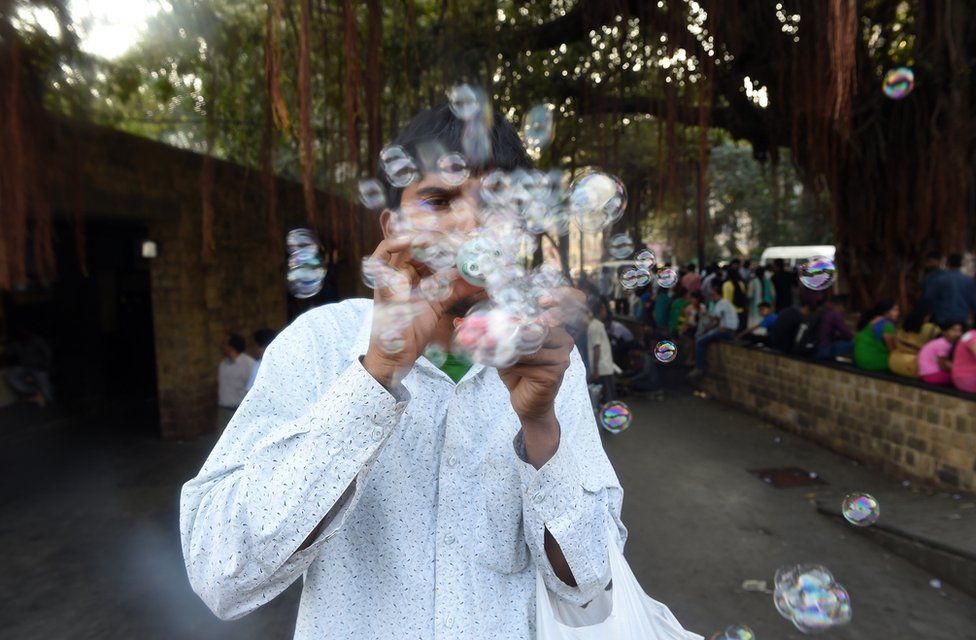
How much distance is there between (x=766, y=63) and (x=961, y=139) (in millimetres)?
1968

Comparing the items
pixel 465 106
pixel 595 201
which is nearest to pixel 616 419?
pixel 595 201

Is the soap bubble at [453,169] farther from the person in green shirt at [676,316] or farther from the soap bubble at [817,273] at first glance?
the person in green shirt at [676,316]

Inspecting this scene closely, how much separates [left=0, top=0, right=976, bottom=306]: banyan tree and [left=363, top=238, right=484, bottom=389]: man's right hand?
2564 millimetres

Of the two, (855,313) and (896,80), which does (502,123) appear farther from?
(855,313)

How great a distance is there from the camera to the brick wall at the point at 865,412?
5.03 m

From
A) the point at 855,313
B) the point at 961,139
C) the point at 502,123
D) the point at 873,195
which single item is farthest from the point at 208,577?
the point at 855,313

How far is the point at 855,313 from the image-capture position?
8.75 metres

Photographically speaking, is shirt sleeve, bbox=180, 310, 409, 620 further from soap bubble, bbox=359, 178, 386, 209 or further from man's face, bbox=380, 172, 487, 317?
soap bubble, bbox=359, 178, 386, 209

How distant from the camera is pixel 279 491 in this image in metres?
0.90

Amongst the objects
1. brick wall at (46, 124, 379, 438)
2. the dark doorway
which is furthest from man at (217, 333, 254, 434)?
the dark doorway

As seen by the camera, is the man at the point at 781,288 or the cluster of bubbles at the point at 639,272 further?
the man at the point at 781,288

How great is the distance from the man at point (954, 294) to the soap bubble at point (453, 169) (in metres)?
6.87

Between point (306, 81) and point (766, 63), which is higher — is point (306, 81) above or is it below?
below

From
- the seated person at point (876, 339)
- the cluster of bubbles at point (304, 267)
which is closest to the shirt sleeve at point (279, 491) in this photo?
the cluster of bubbles at point (304, 267)
